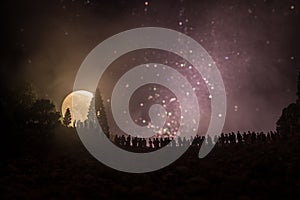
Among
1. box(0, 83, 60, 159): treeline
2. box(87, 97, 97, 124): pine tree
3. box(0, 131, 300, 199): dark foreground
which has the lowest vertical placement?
box(0, 131, 300, 199): dark foreground

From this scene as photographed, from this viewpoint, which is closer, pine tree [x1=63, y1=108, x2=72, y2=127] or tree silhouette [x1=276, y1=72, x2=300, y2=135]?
tree silhouette [x1=276, y1=72, x2=300, y2=135]

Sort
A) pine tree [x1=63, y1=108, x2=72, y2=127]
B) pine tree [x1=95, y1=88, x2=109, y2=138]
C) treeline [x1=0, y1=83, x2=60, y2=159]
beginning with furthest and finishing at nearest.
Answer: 1. pine tree [x1=95, y1=88, x2=109, y2=138]
2. pine tree [x1=63, y1=108, x2=72, y2=127]
3. treeline [x1=0, y1=83, x2=60, y2=159]

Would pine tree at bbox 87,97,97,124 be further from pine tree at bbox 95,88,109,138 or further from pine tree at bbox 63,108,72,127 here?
pine tree at bbox 63,108,72,127

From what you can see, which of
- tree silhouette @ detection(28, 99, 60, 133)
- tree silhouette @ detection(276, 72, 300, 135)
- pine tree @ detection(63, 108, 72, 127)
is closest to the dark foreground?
tree silhouette @ detection(28, 99, 60, 133)

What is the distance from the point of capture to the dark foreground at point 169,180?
13.8 m

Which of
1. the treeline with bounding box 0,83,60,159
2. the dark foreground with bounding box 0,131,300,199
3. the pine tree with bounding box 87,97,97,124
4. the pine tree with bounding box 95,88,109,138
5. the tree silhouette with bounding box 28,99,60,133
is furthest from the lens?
the pine tree with bounding box 95,88,109,138

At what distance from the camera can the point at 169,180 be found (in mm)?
17078

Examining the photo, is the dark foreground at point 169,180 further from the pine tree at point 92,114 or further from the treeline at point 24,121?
the pine tree at point 92,114

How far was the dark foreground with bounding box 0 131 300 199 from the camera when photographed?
545 inches

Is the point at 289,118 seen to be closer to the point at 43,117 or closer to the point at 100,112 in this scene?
the point at 43,117

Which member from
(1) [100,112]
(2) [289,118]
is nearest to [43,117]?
(1) [100,112]

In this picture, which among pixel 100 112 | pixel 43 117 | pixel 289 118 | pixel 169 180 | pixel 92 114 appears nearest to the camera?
pixel 169 180

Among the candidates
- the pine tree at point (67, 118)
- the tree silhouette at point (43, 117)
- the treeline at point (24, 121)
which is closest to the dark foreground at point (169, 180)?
the treeline at point (24, 121)

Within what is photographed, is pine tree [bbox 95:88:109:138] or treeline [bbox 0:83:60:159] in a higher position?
pine tree [bbox 95:88:109:138]
